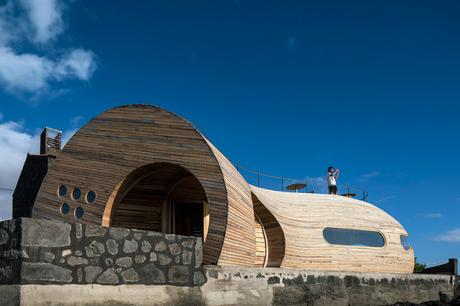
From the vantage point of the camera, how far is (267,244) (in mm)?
15094

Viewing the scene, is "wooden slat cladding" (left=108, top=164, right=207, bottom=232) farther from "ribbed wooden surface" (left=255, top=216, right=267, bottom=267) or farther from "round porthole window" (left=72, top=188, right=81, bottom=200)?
"ribbed wooden surface" (left=255, top=216, right=267, bottom=267)

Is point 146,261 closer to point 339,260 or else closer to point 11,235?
point 11,235

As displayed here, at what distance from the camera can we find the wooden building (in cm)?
1190

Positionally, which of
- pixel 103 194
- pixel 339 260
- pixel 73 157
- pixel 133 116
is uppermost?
pixel 133 116

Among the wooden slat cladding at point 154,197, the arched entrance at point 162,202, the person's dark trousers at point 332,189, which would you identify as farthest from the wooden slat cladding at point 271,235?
the person's dark trousers at point 332,189

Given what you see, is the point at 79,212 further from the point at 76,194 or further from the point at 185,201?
the point at 185,201

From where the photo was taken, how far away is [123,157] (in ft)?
41.8


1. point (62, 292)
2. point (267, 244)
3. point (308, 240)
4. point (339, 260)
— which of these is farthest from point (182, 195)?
point (62, 292)

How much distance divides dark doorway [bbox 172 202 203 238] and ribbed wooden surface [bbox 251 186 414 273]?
1.88 metres

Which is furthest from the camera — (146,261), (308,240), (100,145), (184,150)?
(308,240)

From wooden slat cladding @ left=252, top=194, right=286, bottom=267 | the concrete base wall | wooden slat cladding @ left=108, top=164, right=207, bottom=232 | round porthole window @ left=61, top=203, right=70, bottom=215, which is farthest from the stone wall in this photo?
wooden slat cladding @ left=252, top=194, right=286, bottom=267

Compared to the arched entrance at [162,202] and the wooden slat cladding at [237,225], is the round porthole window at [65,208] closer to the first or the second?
the arched entrance at [162,202]

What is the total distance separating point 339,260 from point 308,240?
1.18m

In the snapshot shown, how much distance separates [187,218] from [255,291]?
208 inches
